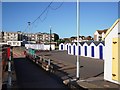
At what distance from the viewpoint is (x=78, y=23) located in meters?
13.5

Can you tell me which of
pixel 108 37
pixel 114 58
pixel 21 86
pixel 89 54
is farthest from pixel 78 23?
pixel 89 54

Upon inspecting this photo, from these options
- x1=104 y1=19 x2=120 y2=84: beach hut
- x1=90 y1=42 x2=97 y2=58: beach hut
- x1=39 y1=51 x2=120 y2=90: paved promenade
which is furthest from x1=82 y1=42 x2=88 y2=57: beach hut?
x1=104 y1=19 x2=120 y2=84: beach hut

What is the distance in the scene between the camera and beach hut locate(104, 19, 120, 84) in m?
12.1

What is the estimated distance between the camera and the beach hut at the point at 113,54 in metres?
12.1

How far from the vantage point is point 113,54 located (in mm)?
12500

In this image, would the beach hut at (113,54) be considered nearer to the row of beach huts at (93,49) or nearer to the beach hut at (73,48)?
the row of beach huts at (93,49)

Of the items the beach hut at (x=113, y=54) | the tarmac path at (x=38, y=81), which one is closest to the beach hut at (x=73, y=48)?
the tarmac path at (x=38, y=81)

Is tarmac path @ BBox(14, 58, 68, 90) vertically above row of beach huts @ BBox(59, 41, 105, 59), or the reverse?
row of beach huts @ BBox(59, 41, 105, 59)

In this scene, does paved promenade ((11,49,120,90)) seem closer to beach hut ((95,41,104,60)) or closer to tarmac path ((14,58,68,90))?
tarmac path ((14,58,68,90))

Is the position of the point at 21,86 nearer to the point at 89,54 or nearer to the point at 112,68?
the point at 112,68

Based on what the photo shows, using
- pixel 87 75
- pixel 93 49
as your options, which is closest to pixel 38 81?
pixel 87 75

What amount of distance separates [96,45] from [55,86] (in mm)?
23006

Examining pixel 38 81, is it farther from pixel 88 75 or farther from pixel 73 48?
pixel 73 48

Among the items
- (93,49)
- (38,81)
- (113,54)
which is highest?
(113,54)
